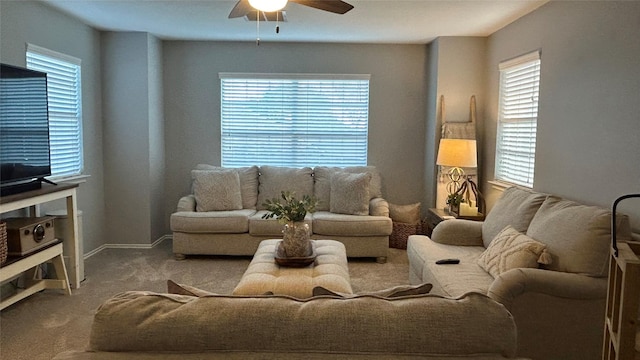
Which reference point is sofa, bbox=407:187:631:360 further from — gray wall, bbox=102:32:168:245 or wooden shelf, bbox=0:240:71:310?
gray wall, bbox=102:32:168:245

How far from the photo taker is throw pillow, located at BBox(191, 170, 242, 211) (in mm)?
5152

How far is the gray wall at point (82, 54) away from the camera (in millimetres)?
3736

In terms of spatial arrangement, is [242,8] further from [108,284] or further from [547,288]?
[108,284]

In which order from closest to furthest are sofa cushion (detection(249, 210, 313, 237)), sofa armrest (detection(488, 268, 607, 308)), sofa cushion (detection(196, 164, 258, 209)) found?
sofa armrest (detection(488, 268, 607, 308)) → sofa cushion (detection(249, 210, 313, 237)) → sofa cushion (detection(196, 164, 258, 209))

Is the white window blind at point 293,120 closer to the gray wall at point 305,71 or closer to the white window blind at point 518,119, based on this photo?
the gray wall at point 305,71

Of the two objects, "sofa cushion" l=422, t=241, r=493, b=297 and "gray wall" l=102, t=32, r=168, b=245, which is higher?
"gray wall" l=102, t=32, r=168, b=245

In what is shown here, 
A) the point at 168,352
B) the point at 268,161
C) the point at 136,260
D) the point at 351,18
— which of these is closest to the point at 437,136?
the point at 351,18

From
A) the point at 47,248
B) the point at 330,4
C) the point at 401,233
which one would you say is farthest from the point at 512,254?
the point at 47,248

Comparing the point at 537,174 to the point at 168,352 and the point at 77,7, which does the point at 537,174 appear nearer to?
the point at 168,352

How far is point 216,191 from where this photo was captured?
5184mm

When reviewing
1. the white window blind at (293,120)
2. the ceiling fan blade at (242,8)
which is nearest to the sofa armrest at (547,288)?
the ceiling fan blade at (242,8)

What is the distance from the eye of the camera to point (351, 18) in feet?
14.7

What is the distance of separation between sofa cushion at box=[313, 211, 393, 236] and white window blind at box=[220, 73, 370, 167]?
126 cm

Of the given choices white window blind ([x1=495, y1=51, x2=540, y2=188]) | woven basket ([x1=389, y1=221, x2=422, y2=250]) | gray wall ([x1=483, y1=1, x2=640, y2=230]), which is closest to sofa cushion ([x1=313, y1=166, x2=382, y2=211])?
woven basket ([x1=389, y1=221, x2=422, y2=250])
